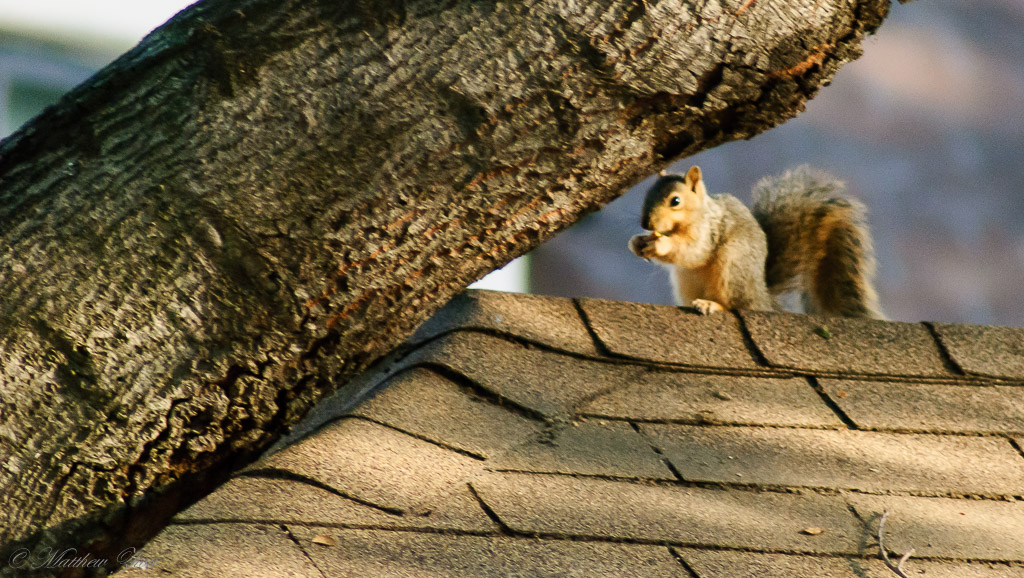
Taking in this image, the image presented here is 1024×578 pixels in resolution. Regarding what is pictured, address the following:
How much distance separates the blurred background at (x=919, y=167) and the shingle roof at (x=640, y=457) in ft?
9.12

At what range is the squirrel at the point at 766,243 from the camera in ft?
8.61

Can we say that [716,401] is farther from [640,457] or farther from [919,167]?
[919,167]

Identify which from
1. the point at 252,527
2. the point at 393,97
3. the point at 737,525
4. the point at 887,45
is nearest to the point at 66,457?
the point at 252,527

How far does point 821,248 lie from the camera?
2.83 m

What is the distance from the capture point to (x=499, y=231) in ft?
3.81

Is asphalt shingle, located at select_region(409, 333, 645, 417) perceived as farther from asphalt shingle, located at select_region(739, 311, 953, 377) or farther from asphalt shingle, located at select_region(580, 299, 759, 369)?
asphalt shingle, located at select_region(739, 311, 953, 377)

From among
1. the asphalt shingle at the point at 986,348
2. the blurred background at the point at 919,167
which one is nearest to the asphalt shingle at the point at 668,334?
the asphalt shingle at the point at 986,348

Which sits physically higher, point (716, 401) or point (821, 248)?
point (821, 248)

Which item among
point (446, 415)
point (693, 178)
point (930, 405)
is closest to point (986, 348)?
point (930, 405)

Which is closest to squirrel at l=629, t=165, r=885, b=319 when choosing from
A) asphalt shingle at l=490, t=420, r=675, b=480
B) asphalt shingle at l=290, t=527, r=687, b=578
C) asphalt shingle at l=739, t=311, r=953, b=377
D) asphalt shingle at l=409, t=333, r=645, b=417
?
asphalt shingle at l=739, t=311, r=953, b=377

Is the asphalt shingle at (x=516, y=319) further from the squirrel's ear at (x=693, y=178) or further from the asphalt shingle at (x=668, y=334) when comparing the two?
the squirrel's ear at (x=693, y=178)

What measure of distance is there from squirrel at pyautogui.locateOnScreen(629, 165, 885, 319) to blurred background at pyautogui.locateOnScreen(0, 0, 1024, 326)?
176 cm

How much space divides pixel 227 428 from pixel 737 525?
68 centimetres

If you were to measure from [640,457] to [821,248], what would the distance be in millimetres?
1494
